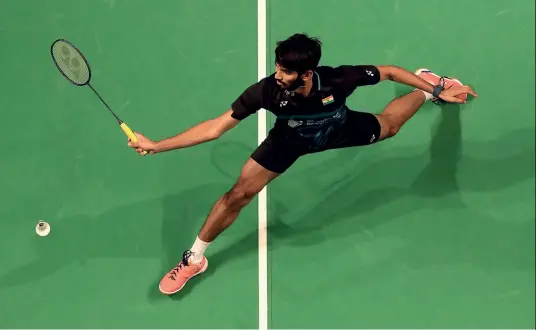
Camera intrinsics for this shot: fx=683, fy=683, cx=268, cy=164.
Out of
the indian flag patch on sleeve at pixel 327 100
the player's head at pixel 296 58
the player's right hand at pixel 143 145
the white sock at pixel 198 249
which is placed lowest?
the white sock at pixel 198 249

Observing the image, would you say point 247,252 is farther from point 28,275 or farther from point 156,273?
point 28,275

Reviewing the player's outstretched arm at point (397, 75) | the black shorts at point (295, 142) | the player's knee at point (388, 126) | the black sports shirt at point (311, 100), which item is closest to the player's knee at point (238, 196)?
the black shorts at point (295, 142)

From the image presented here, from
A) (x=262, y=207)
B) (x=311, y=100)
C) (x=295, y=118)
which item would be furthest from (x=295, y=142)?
(x=262, y=207)

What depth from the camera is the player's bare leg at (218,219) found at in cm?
460

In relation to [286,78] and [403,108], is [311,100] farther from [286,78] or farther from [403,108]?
[403,108]

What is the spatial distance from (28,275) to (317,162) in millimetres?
2363

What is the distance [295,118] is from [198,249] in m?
1.28

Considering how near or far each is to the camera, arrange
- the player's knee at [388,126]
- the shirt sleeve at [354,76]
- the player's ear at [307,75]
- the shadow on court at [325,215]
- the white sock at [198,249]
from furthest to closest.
Result: the shadow on court at [325,215] → the white sock at [198,249] → the player's knee at [388,126] → the shirt sleeve at [354,76] → the player's ear at [307,75]

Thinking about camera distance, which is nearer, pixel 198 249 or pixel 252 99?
pixel 252 99

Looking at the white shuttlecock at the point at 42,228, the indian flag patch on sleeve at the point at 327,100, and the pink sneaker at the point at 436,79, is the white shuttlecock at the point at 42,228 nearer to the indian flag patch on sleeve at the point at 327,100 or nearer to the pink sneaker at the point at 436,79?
the indian flag patch on sleeve at the point at 327,100

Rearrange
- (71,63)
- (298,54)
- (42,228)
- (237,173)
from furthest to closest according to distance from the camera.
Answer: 1. (237,173)
2. (42,228)
3. (71,63)
4. (298,54)

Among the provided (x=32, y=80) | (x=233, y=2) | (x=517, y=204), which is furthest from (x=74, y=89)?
(x=517, y=204)

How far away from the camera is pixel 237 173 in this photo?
531cm

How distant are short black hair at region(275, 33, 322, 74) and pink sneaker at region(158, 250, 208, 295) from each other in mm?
1745
